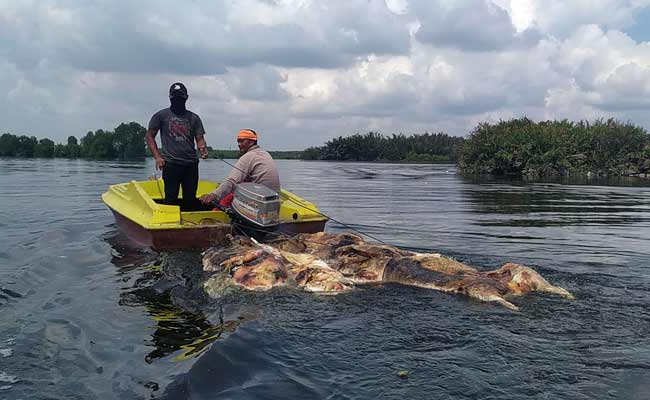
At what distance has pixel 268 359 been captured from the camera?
4.22 metres

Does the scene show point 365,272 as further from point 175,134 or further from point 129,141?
point 129,141

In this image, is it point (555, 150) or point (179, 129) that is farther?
point (555, 150)

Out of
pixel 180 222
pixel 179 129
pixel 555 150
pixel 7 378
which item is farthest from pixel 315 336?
pixel 555 150

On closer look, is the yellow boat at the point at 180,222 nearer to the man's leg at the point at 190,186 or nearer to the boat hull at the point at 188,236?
the boat hull at the point at 188,236

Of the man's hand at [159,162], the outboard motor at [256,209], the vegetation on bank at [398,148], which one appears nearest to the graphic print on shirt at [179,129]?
the man's hand at [159,162]

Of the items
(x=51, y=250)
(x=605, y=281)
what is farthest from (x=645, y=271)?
(x=51, y=250)

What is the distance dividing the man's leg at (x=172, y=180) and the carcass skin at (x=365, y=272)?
286 centimetres

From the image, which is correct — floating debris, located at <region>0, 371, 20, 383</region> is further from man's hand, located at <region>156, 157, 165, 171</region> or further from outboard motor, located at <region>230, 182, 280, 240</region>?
man's hand, located at <region>156, 157, 165, 171</region>

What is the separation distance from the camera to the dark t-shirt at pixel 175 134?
9.60 meters

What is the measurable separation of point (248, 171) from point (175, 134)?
1611 millimetres

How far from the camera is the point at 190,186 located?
10.2 meters

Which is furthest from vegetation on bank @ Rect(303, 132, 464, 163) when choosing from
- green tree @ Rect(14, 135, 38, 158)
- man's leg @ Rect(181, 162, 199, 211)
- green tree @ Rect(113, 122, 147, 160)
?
man's leg @ Rect(181, 162, 199, 211)

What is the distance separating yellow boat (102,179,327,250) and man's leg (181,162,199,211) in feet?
2.51

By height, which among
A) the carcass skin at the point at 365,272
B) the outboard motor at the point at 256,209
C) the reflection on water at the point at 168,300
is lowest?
the reflection on water at the point at 168,300
